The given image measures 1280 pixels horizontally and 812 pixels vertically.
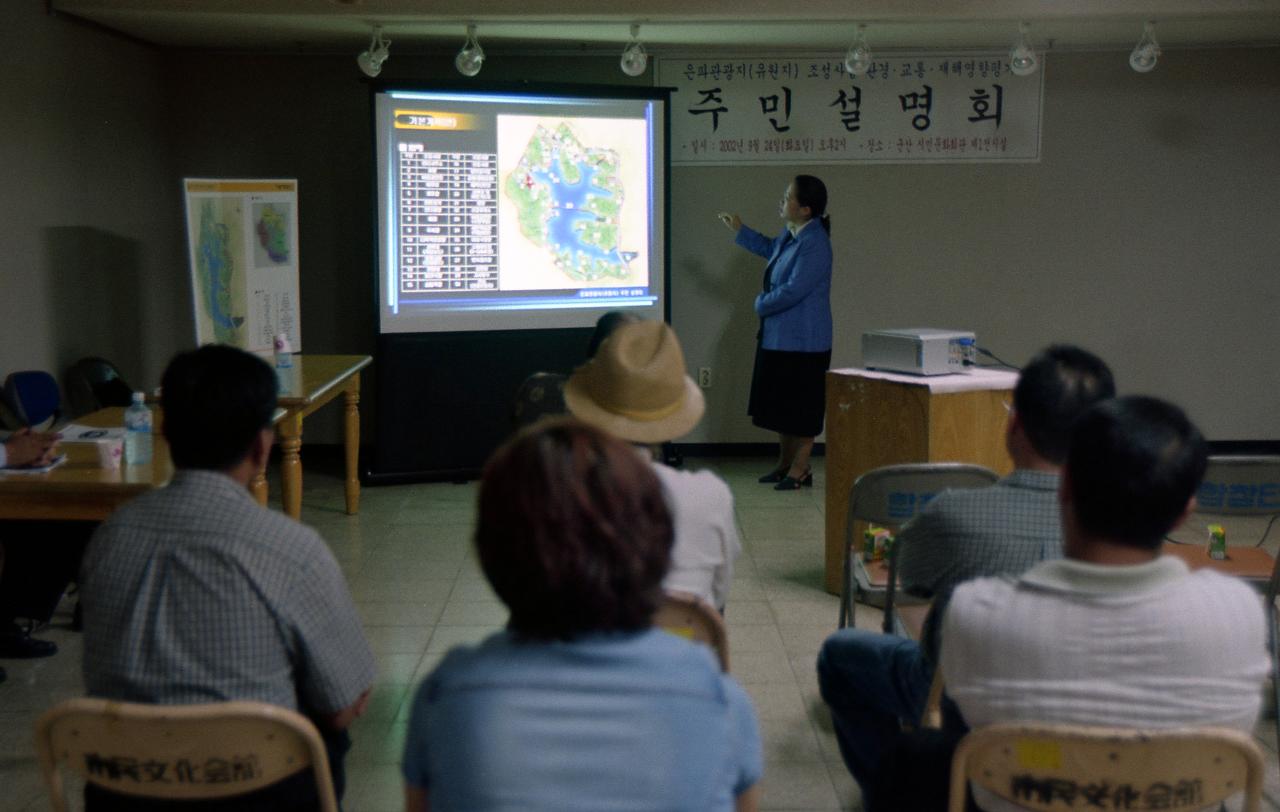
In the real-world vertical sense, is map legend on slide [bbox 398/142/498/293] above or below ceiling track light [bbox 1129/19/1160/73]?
below

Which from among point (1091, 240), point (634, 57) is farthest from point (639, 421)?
point (1091, 240)

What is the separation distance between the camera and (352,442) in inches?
210

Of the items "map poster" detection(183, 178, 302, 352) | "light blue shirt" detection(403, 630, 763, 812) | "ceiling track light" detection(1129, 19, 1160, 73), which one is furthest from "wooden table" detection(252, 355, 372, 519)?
"ceiling track light" detection(1129, 19, 1160, 73)

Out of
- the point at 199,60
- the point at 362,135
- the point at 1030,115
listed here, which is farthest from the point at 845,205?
the point at 199,60

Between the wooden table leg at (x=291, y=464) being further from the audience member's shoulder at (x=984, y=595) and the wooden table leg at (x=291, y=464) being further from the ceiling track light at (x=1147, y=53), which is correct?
the ceiling track light at (x=1147, y=53)

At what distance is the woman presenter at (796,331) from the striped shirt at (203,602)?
13.9 feet

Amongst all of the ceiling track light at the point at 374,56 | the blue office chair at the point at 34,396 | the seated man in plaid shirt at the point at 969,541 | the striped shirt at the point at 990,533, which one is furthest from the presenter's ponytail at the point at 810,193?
the striped shirt at the point at 990,533

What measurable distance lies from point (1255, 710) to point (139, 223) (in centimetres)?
570

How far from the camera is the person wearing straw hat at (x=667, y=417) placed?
2164mm

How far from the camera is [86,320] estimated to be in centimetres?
545

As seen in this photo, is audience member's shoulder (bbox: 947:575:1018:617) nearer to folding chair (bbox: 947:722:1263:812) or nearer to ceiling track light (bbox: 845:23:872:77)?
folding chair (bbox: 947:722:1263:812)

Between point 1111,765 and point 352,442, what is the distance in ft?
14.0

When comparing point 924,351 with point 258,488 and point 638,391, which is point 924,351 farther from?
point 258,488

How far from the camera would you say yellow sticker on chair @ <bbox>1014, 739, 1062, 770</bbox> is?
4.99ft
